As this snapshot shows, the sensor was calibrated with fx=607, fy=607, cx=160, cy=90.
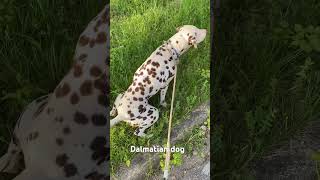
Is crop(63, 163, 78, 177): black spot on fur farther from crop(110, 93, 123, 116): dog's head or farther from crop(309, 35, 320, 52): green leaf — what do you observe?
crop(309, 35, 320, 52): green leaf

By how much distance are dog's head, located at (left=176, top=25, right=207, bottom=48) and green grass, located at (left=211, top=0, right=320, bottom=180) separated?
33 cm

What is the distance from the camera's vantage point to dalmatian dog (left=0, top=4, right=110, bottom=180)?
5.36ft

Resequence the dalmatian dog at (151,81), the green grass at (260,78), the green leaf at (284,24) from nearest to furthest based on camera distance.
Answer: the dalmatian dog at (151,81), the green grass at (260,78), the green leaf at (284,24)

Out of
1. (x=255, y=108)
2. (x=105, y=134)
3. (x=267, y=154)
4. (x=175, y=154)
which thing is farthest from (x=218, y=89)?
(x=105, y=134)

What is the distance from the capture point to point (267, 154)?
2102 millimetres

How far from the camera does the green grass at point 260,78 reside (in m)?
2.03

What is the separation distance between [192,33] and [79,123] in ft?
1.32

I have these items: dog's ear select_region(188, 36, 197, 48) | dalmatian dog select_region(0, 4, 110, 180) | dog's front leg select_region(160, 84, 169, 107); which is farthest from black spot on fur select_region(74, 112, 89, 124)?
dog's ear select_region(188, 36, 197, 48)

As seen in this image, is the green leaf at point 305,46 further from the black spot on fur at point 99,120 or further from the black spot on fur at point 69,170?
the black spot on fur at point 69,170

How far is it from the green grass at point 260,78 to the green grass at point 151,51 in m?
0.28

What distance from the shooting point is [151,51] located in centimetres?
175

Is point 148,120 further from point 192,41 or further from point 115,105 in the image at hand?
point 192,41

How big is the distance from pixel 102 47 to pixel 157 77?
24 cm

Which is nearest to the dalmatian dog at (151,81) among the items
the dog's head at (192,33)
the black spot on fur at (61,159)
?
the dog's head at (192,33)
